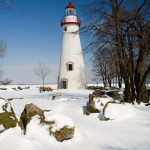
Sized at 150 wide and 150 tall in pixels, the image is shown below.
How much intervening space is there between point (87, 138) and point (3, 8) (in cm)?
499

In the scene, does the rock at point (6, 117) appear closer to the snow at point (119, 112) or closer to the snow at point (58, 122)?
the snow at point (58, 122)

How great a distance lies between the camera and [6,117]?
3.60m

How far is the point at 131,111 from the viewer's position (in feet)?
22.0

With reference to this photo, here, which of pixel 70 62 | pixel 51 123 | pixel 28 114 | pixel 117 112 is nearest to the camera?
pixel 51 123

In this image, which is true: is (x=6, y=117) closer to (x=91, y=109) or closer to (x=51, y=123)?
(x=51, y=123)

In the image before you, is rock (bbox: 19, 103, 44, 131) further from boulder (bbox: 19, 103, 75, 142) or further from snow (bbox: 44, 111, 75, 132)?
snow (bbox: 44, 111, 75, 132)

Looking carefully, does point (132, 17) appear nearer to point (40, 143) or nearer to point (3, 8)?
point (3, 8)

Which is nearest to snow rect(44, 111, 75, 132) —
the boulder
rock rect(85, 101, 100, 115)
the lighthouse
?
the boulder

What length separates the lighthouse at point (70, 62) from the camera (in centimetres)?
2247

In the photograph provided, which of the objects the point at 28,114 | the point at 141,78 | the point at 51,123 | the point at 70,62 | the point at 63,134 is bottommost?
the point at 63,134

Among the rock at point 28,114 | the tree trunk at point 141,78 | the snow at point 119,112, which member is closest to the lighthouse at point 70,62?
the tree trunk at point 141,78

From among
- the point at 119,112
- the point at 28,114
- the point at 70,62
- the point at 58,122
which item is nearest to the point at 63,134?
the point at 58,122

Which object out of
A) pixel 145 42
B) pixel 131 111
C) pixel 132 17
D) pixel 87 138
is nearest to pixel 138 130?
pixel 87 138

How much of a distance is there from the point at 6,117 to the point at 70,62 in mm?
19173
